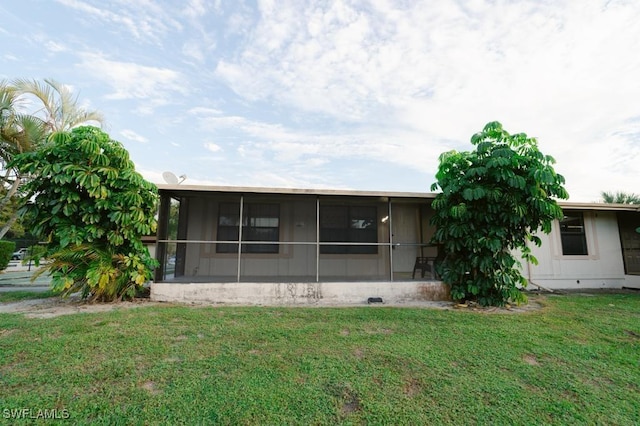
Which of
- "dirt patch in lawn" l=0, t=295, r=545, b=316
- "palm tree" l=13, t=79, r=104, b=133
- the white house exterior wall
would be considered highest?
"palm tree" l=13, t=79, r=104, b=133

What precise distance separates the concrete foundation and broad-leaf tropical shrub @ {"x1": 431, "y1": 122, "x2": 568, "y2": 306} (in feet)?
2.06

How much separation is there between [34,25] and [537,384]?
1099cm

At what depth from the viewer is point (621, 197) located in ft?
45.2

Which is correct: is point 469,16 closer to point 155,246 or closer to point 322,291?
point 322,291

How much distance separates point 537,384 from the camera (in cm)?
244

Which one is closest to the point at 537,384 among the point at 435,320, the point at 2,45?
the point at 435,320

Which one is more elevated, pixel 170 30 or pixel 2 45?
pixel 170 30

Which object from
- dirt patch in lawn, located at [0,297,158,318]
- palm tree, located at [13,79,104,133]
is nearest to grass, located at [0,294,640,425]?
dirt patch in lawn, located at [0,297,158,318]

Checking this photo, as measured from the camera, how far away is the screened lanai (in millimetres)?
7219

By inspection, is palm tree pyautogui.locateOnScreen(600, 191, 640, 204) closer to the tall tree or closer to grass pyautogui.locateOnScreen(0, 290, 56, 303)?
grass pyautogui.locateOnScreen(0, 290, 56, 303)

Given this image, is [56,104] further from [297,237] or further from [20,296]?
[297,237]

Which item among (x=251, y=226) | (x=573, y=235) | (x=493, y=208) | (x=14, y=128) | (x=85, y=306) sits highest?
(x=14, y=128)

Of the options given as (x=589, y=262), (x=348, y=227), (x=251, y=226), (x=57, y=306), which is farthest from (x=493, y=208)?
(x=57, y=306)

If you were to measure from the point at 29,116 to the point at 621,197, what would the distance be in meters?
23.2
